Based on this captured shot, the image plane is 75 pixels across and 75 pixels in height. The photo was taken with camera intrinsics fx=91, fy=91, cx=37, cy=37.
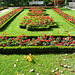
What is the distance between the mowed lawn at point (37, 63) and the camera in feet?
12.6

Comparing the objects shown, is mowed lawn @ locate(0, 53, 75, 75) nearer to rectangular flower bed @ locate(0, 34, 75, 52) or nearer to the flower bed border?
the flower bed border

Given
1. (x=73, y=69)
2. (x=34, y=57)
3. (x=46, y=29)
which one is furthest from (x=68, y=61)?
(x=46, y=29)

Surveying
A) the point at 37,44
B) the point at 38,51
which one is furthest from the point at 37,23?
the point at 38,51

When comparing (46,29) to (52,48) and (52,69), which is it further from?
(52,69)

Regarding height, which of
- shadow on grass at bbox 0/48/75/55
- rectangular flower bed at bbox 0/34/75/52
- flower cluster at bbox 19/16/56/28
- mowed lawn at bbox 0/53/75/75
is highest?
flower cluster at bbox 19/16/56/28

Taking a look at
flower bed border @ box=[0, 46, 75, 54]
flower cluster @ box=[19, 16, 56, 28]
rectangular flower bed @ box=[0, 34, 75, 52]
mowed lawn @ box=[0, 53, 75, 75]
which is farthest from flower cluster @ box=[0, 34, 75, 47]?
flower cluster @ box=[19, 16, 56, 28]

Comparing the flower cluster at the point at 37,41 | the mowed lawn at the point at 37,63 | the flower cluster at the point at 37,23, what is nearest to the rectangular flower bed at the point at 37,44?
the flower cluster at the point at 37,41

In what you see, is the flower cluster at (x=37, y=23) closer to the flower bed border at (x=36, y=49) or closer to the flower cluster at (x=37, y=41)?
the flower cluster at (x=37, y=41)

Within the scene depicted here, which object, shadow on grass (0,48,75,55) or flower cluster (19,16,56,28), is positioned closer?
shadow on grass (0,48,75,55)

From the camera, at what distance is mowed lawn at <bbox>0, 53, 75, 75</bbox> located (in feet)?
12.6

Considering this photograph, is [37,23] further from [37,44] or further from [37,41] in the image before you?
[37,44]

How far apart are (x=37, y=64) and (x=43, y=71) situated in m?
0.52

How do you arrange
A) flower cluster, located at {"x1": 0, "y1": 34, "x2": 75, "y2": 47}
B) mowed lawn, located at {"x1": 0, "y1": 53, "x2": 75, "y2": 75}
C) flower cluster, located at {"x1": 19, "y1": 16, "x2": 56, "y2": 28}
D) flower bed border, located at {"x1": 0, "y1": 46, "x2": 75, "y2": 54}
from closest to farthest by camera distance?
mowed lawn, located at {"x1": 0, "y1": 53, "x2": 75, "y2": 75}, flower bed border, located at {"x1": 0, "y1": 46, "x2": 75, "y2": 54}, flower cluster, located at {"x1": 0, "y1": 34, "x2": 75, "y2": 47}, flower cluster, located at {"x1": 19, "y1": 16, "x2": 56, "y2": 28}

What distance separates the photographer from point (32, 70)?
385 cm
